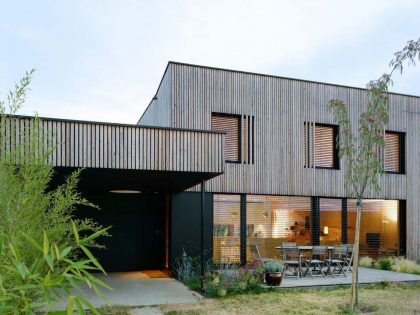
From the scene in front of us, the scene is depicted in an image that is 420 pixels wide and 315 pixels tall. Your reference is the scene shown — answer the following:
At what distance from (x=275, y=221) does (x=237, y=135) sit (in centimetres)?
280

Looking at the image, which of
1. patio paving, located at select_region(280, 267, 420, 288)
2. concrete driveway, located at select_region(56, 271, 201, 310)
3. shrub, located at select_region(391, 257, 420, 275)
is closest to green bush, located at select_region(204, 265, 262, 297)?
concrete driveway, located at select_region(56, 271, 201, 310)

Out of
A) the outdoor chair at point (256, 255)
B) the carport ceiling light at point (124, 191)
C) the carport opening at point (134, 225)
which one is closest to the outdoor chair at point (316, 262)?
the outdoor chair at point (256, 255)

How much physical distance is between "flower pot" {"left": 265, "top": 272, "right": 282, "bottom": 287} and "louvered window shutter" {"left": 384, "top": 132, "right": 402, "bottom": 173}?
7418mm

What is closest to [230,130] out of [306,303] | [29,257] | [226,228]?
[226,228]

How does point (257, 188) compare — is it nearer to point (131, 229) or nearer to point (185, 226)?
point (185, 226)

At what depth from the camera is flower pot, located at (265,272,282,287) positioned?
9.38 meters

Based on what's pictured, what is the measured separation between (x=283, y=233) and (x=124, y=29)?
A: 11.2 m

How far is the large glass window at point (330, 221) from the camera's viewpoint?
13766 millimetres

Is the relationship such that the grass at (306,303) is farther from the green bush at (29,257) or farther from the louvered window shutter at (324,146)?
the louvered window shutter at (324,146)

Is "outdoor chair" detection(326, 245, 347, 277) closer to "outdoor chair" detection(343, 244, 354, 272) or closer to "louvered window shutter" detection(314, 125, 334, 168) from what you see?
"outdoor chair" detection(343, 244, 354, 272)

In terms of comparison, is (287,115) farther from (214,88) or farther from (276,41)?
(276,41)

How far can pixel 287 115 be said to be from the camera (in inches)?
527

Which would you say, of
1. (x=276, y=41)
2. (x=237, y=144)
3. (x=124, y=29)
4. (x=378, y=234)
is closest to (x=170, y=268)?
(x=237, y=144)

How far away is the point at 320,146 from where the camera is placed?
13.9 m
